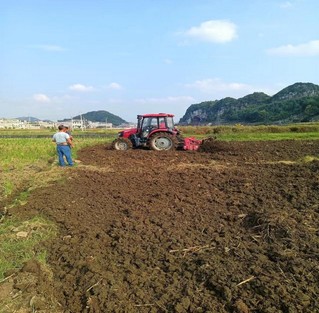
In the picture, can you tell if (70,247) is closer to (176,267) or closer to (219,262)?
(176,267)

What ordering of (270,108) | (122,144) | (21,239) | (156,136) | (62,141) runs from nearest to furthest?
(21,239) < (62,141) < (156,136) < (122,144) < (270,108)

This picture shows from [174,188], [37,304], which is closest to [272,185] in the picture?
[174,188]

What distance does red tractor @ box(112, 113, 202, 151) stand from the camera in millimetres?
17062

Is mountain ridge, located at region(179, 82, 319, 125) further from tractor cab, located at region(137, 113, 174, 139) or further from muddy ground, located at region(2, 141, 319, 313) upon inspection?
muddy ground, located at region(2, 141, 319, 313)

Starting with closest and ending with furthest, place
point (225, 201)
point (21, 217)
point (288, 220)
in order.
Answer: point (288, 220)
point (21, 217)
point (225, 201)

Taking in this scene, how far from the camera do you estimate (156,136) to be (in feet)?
55.9

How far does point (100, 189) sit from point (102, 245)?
3700 mm

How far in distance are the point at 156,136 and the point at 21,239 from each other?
39.1 ft

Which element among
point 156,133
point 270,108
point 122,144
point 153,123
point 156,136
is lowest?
point 122,144

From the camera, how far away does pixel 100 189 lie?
882 cm

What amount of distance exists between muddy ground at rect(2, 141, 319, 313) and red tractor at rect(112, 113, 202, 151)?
7732 mm

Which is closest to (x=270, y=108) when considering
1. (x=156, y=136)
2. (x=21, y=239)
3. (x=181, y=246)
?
(x=156, y=136)

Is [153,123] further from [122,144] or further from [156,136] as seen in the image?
[122,144]

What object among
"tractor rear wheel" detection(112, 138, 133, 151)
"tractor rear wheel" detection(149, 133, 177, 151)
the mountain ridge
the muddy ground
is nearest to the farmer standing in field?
the muddy ground
